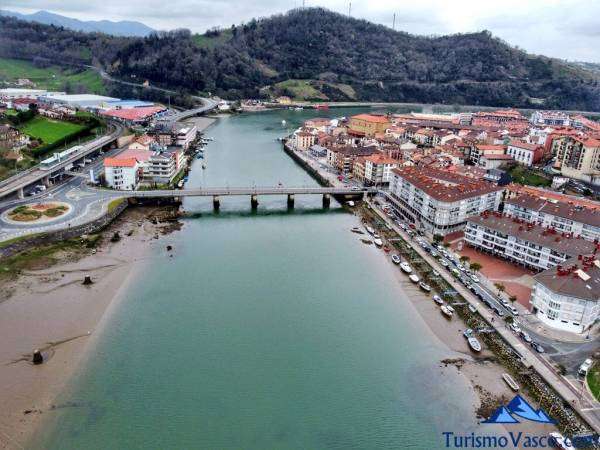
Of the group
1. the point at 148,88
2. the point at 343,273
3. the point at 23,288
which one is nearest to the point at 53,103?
the point at 148,88

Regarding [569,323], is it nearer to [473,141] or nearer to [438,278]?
[438,278]

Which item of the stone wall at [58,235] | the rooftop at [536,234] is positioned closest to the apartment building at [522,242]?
the rooftop at [536,234]

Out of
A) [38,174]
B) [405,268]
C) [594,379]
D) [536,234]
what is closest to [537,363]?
[594,379]

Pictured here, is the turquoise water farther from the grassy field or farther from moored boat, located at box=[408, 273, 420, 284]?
the grassy field

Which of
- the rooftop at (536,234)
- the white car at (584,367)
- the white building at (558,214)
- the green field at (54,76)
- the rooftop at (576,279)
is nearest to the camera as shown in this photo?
the white car at (584,367)

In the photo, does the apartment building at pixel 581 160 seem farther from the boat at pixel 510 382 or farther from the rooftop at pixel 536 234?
the boat at pixel 510 382

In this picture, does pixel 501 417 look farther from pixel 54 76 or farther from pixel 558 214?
pixel 54 76
